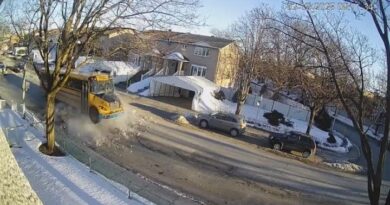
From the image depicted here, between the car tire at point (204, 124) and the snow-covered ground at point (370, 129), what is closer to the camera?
the car tire at point (204, 124)

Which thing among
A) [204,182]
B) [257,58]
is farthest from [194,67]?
[204,182]

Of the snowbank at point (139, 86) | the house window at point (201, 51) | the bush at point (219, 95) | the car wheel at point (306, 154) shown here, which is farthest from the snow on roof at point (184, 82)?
the car wheel at point (306, 154)

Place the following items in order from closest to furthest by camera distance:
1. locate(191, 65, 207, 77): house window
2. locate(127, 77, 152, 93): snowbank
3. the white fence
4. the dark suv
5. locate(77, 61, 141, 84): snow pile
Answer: the dark suv → locate(127, 77, 152, 93): snowbank → the white fence → locate(77, 61, 141, 84): snow pile → locate(191, 65, 207, 77): house window

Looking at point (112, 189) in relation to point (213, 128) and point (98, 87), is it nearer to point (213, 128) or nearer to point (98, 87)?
point (98, 87)

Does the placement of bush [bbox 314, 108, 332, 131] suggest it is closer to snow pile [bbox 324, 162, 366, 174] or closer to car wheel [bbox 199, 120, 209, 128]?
snow pile [bbox 324, 162, 366, 174]

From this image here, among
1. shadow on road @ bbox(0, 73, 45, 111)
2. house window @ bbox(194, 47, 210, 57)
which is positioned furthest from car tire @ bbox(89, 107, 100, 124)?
house window @ bbox(194, 47, 210, 57)

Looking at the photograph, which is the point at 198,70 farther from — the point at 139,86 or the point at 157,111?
the point at 157,111

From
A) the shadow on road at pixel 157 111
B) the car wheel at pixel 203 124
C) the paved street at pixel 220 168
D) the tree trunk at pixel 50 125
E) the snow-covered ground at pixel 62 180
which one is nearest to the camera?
the snow-covered ground at pixel 62 180

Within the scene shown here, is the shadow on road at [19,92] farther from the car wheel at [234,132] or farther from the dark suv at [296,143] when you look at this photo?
the dark suv at [296,143]
